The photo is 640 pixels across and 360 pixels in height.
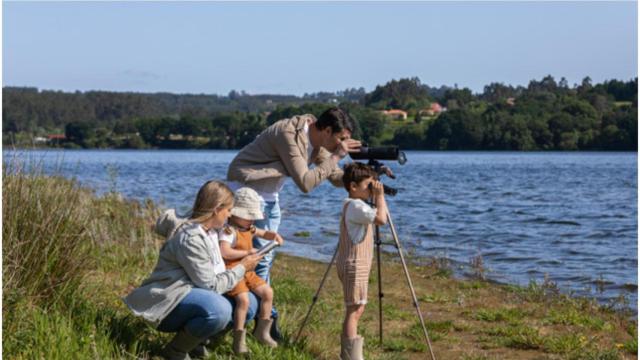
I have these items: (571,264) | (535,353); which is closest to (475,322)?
(535,353)

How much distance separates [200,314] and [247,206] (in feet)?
2.45

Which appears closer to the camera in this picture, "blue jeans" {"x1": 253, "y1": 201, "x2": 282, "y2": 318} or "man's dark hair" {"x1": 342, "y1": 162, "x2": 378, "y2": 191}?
"man's dark hair" {"x1": 342, "y1": 162, "x2": 378, "y2": 191}

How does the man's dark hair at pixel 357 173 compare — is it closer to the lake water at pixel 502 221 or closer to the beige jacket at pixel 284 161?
the beige jacket at pixel 284 161

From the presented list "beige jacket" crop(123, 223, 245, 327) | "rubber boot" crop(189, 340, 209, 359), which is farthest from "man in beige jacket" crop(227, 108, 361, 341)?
"beige jacket" crop(123, 223, 245, 327)

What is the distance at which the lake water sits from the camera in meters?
11.6

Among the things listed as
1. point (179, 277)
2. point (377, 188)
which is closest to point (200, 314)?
point (179, 277)

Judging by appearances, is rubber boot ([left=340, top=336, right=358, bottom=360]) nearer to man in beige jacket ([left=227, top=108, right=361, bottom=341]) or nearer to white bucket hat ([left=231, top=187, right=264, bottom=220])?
man in beige jacket ([left=227, top=108, right=361, bottom=341])

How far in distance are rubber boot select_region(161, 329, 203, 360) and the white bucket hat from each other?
76cm

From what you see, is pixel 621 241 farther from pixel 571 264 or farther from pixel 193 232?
pixel 193 232

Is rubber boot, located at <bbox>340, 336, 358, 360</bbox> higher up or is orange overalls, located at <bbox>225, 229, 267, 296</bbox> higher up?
orange overalls, located at <bbox>225, 229, 267, 296</bbox>

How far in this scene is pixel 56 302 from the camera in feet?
17.6

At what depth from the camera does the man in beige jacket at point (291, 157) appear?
5.43 m

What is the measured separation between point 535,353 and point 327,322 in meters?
1.58

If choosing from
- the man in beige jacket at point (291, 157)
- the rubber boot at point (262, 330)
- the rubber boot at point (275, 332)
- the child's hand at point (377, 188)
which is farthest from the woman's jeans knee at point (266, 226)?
the child's hand at point (377, 188)
